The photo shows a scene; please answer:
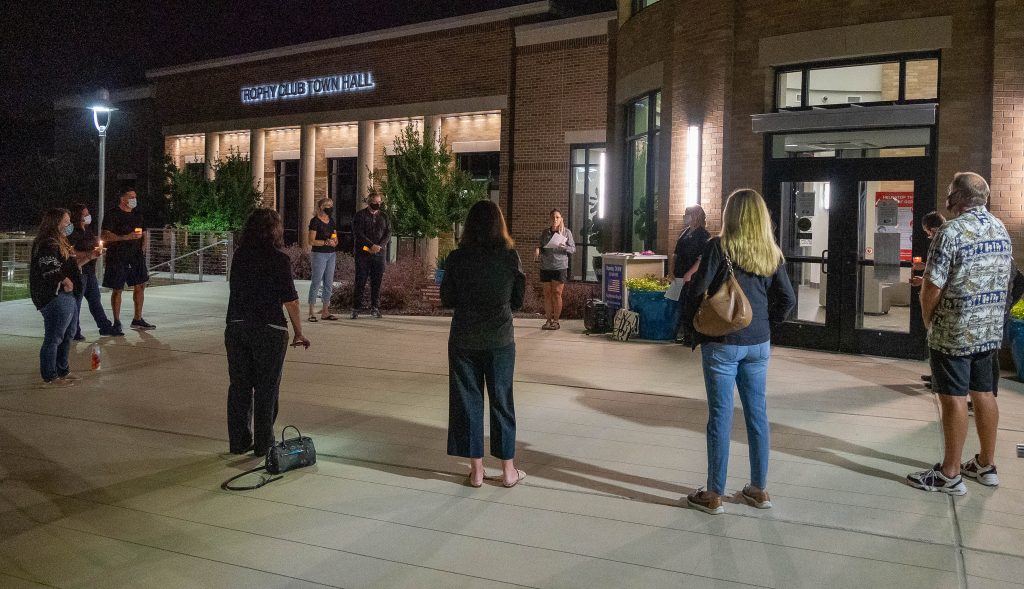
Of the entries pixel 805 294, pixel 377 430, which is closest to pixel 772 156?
pixel 805 294

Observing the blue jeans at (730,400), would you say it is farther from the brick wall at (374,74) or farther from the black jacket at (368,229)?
the brick wall at (374,74)

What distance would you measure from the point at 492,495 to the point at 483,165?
1945 cm

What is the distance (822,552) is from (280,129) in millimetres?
26683

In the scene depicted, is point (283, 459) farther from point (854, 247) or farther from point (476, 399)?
point (854, 247)

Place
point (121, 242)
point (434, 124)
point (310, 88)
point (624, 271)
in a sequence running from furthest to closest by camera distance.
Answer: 1. point (310, 88)
2. point (434, 124)
3. point (624, 271)
4. point (121, 242)

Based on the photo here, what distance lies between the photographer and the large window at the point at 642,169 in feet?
48.8

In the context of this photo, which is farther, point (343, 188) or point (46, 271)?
point (343, 188)

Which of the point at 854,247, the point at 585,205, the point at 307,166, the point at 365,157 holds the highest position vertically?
the point at 365,157

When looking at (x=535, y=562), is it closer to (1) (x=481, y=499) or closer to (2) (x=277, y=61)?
(1) (x=481, y=499)

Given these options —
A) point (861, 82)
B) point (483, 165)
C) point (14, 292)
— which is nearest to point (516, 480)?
point (861, 82)

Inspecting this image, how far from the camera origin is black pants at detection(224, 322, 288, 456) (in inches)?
244

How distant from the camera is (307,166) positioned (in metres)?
27.6

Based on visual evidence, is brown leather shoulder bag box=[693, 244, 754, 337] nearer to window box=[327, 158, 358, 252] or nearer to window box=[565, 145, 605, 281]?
window box=[565, 145, 605, 281]

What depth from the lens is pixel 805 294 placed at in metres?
11.7
